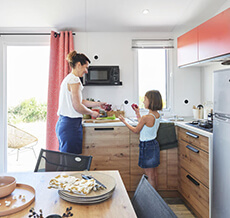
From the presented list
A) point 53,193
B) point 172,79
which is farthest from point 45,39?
point 53,193

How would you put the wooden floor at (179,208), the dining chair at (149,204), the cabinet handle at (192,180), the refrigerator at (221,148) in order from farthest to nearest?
the wooden floor at (179,208)
the cabinet handle at (192,180)
the refrigerator at (221,148)
the dining chair at (149,204)

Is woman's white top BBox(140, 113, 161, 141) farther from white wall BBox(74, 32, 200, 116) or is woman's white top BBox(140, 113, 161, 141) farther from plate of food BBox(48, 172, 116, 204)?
plate of food BBox(48, 172, 116, 204)

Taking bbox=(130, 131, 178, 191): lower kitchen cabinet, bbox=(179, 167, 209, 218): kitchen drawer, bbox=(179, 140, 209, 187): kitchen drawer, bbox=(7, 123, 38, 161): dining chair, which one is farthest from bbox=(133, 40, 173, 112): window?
bbox=(7, 123, 38, 161): dining chair

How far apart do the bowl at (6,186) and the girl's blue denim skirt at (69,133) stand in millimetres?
1277

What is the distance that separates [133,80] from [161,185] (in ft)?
4.78

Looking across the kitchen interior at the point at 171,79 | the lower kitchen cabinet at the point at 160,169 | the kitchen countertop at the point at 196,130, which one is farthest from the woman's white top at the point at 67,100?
the kitchen countertop at the point at 196,130

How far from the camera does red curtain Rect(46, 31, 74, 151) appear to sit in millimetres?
3182

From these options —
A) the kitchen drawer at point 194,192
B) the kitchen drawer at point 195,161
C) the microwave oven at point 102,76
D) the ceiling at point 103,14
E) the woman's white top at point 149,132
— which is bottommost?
the kitchen drawer at point 194,192

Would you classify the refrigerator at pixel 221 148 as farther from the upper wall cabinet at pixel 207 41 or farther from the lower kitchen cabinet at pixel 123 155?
the lower kitchen cabinet at pixel 123 155

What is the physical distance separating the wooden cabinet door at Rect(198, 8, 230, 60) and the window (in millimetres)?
897

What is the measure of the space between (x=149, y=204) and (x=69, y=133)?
1.52 meters

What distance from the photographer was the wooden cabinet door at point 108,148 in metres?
2.76

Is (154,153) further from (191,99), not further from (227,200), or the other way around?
(191,99)

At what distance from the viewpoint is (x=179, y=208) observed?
2.56 meters
